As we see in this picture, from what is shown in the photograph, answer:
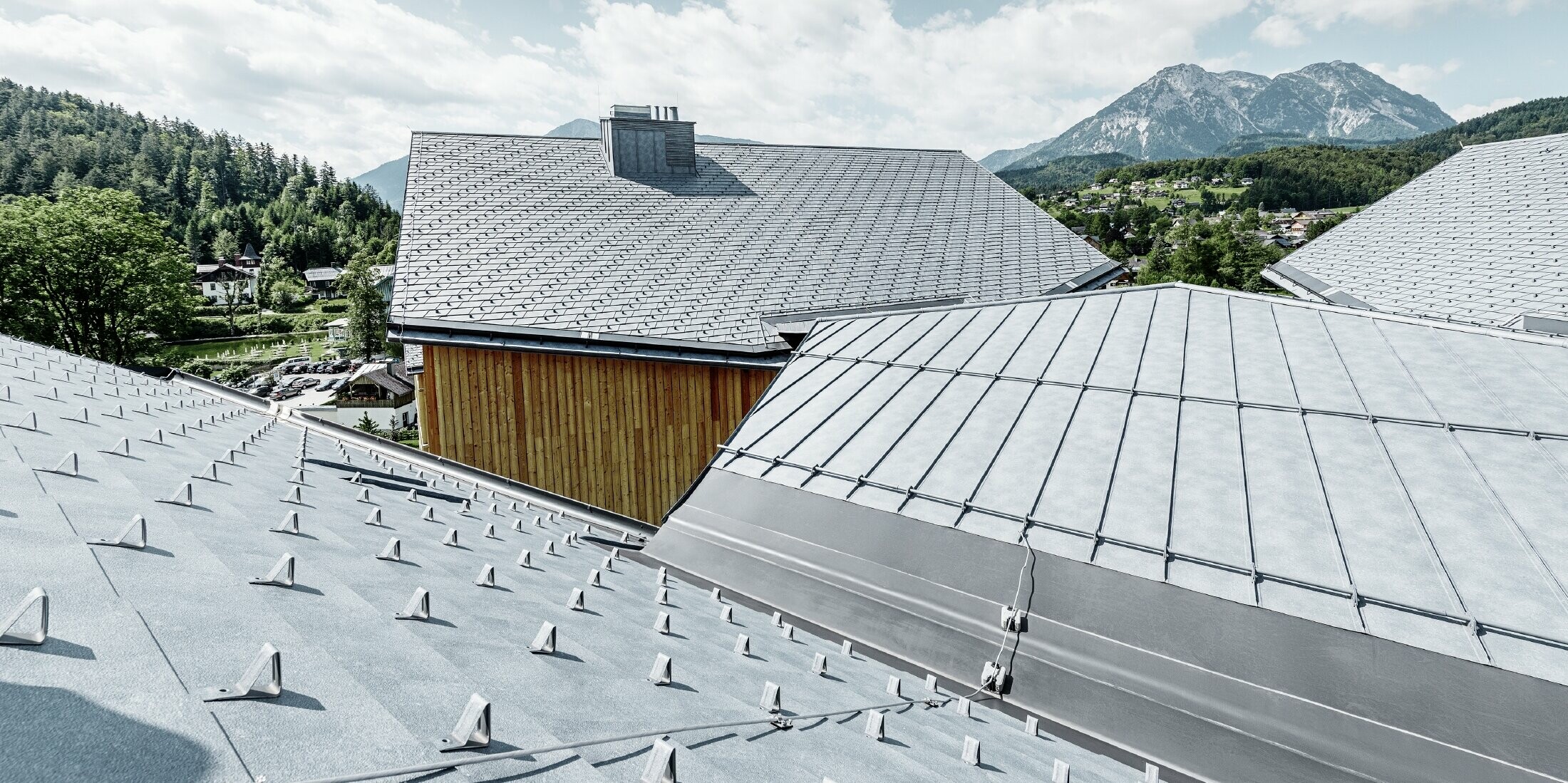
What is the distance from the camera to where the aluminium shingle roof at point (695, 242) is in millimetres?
12258

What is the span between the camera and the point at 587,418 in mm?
12359

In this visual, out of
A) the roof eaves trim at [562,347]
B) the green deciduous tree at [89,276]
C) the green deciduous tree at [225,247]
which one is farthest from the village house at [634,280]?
the green deciduous tree at [225,247]

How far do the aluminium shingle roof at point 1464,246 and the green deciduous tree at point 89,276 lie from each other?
46.0 meters

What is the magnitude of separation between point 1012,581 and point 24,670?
510 centimetres

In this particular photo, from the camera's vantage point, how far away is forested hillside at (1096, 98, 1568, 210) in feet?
404

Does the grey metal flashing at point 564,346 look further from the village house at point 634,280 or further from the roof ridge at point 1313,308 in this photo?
the roof ridge at point 1313,308

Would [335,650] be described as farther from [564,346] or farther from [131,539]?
[564,346]

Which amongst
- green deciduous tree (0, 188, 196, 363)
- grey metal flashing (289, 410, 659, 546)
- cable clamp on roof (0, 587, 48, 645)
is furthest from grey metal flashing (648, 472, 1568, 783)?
green deciduous tree (0, 188, 196, 363)

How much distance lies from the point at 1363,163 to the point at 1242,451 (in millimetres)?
174344

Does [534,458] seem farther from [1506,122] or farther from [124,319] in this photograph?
[1506,122]

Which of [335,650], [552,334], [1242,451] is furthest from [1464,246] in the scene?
[335,650]

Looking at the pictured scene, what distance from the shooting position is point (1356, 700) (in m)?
3.99

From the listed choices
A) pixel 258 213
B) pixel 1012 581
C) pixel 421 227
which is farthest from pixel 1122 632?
pixel 258 213

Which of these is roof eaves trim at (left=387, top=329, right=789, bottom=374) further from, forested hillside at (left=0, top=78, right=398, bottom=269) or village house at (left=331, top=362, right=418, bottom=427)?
forested hillside at (left=0, top=78, right=398, bottom=269)
